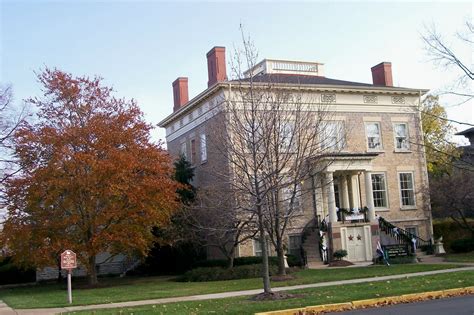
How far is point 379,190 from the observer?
36.8m

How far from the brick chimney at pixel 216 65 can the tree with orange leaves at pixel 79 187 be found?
8.35 metres

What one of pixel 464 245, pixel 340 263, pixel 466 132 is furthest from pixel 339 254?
pixel 466 132

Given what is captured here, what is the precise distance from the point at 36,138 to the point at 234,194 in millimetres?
10670

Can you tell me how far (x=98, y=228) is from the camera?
1097 inches

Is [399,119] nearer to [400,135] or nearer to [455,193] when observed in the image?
[400,135]

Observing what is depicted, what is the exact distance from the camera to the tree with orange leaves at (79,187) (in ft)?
86.4

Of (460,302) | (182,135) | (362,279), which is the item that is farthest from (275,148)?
(182,135)

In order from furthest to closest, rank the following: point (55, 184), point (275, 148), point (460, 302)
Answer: point (55, 184) < point (275, 148) < point (460, 302)

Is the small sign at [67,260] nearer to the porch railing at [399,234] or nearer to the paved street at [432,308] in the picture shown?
the paved street at [432,308]

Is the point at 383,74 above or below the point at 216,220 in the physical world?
above

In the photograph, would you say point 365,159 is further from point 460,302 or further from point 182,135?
point 460,302

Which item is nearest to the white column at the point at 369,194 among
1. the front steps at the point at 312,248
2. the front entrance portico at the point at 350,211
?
the front entrance portico at the point at 350,211

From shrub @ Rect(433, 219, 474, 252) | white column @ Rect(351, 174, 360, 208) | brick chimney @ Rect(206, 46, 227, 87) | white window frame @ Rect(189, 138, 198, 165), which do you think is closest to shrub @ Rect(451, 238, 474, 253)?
shrub @ Rect(433, 219, 474, 252)

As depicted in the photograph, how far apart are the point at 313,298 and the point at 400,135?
24620 mm
